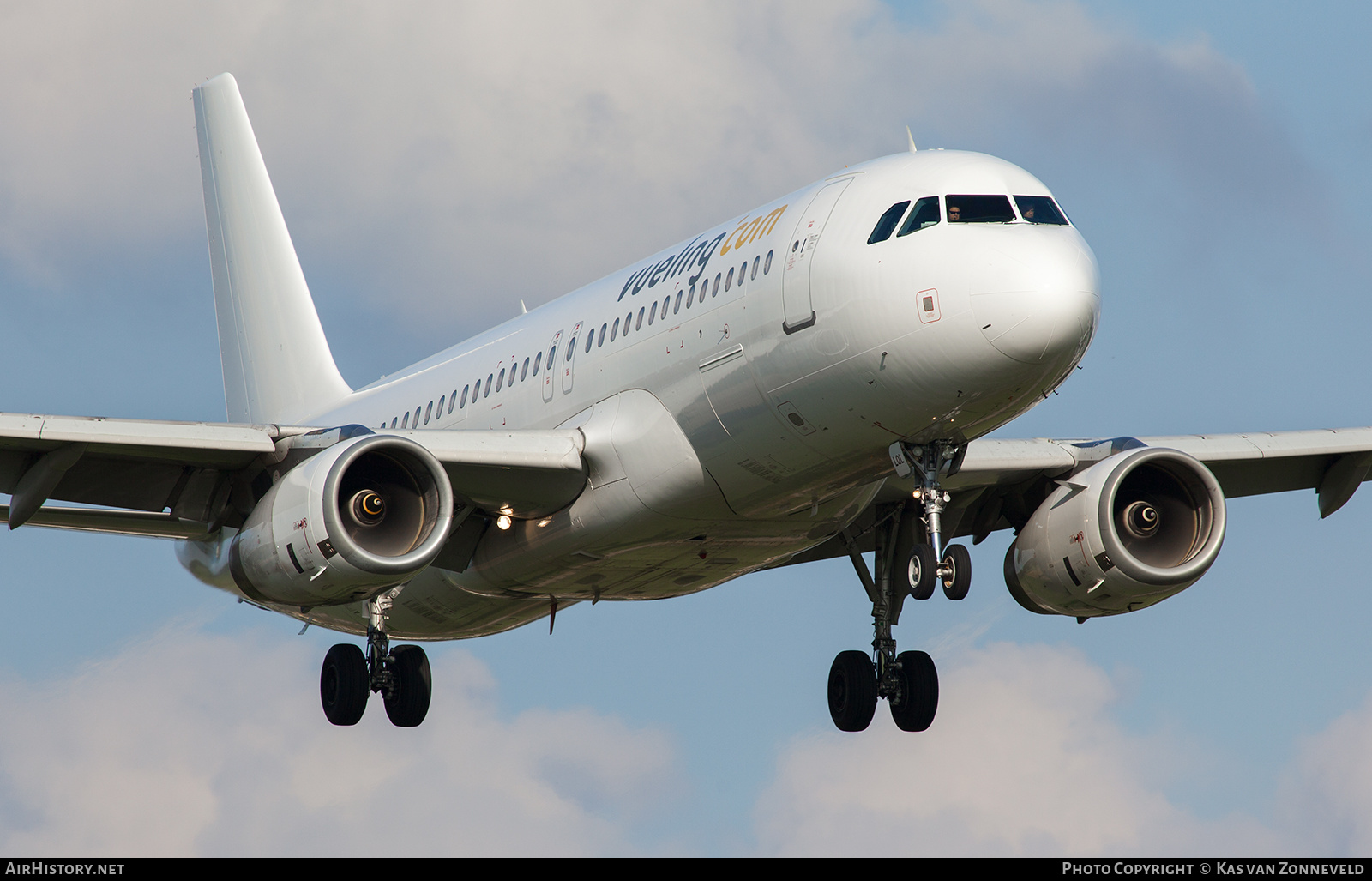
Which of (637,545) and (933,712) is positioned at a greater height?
(637,545)

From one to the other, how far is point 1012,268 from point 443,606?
11543 mm

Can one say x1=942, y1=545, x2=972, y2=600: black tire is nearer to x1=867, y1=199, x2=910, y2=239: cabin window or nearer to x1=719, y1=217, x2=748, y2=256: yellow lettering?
x1=867, y1=199, x2=910, y2=239: cabin window

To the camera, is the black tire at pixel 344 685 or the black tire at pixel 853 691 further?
the black tire at pixel 853 691

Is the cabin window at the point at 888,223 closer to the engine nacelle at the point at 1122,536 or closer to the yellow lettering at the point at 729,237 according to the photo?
the yellow lettering at the point at 729,237

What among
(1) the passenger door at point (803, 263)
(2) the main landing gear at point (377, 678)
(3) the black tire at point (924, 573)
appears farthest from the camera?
(2) the main landing gear at point (377, 678)

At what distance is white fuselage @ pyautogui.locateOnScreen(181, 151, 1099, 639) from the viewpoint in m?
20.2

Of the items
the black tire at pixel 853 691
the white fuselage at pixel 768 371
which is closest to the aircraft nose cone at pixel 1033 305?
the white fuselage at pixel 768 371

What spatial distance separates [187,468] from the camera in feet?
80.3

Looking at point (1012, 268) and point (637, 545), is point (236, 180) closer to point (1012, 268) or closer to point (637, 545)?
point (637, 545)

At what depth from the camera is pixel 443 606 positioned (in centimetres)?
2769

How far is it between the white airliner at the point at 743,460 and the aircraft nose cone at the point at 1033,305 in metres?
0.03

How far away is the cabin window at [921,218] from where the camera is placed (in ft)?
68.3

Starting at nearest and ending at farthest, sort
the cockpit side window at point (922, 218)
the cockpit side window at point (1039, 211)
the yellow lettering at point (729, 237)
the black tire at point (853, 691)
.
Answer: the cockpit side window at point (922, 218) < the cockpit side window at point (1039, 211) < the yellow lettering at point (729, 237) < the black tire at point (853, 691)
